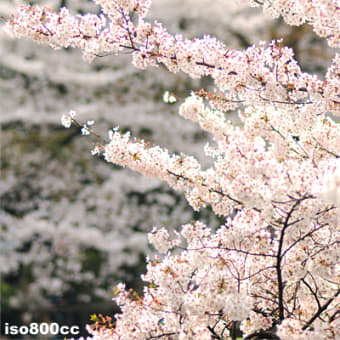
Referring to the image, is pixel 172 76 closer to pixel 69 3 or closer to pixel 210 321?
pixel 69 3

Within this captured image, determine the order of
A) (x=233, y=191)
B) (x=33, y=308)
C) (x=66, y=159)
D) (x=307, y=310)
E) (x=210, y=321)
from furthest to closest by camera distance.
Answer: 1. (x=66, y=159)
2. (x=33, y=308)
3. (x=307, y=310)
4. (x=210, y=321)
5. (x=233, y=191)

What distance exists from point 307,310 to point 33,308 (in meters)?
4.45

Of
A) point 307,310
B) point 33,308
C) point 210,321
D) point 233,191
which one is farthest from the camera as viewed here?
point 33,308

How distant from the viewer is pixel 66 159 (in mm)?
5840

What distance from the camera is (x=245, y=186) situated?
1.14 m

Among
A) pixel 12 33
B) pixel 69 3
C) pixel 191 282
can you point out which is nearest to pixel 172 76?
pixel 69 3

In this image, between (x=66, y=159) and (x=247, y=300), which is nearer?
(x=247, y=300)

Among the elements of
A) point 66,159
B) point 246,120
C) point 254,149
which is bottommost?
point 254,149

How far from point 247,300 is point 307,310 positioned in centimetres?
46

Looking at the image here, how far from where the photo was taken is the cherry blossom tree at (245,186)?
1171 millimetres

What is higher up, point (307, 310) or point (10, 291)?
point (10, 291)

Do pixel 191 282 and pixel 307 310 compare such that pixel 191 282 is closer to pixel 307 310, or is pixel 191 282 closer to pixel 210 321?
pixel 210 321

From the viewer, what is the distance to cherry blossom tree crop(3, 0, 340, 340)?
1171 mm

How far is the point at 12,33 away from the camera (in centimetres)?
159
